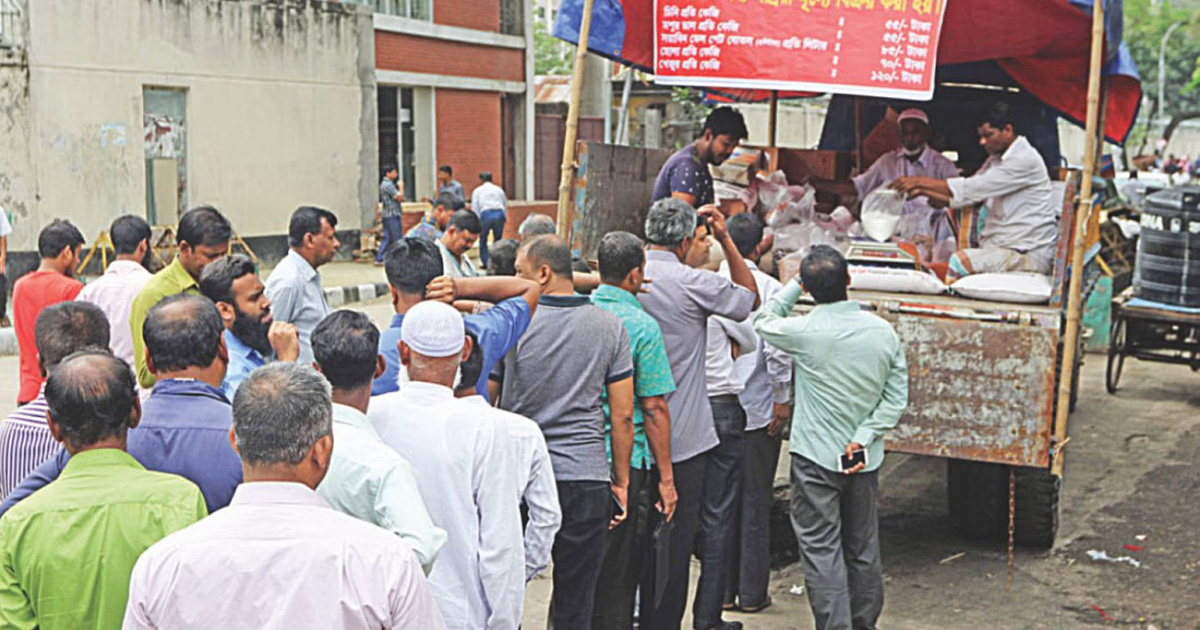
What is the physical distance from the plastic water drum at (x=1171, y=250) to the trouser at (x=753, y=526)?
5977mm

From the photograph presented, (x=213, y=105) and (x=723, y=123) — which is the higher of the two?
(x=213, y=105)

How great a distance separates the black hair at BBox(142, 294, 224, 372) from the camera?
3.07 metres

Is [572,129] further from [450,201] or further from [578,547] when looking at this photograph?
[450,201]

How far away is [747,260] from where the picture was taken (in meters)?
5.62

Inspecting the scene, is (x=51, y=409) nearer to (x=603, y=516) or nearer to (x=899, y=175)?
(x=603, y=516)

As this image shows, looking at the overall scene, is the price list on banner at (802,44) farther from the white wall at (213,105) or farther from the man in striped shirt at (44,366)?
the white wall at (213,105)

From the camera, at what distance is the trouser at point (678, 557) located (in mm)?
4773

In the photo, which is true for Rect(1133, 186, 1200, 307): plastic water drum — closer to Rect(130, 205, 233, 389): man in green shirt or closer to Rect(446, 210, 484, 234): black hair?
Rect(446, 210, 484, 234): black hair

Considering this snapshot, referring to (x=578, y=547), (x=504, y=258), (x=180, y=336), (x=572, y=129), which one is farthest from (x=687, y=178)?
(x=180, y=336)

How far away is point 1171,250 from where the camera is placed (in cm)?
1002

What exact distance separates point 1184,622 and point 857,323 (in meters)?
2.18

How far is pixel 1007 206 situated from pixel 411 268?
12.4 feet

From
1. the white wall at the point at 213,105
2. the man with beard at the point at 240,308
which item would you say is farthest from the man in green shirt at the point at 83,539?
the white wall at the point at 213,105

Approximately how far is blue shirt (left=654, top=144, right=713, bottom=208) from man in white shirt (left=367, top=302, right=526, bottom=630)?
11.3 feet
